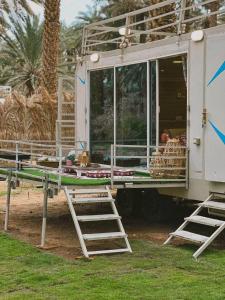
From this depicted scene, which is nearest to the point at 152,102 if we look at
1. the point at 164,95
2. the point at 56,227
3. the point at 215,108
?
the point at 164,95

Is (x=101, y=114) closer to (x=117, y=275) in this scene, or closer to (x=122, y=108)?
(x=122, y=108)

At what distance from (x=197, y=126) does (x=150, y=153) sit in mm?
1210

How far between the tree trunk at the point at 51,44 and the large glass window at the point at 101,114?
27.1ft

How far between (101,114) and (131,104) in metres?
1.06

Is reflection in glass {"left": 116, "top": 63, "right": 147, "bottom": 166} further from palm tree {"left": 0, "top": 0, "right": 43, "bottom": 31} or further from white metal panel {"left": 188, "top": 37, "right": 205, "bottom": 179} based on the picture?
palm tree {"left": 0, "top": 0, "right": 43, "bottom": 31}

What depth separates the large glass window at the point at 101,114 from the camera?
37.6 feet

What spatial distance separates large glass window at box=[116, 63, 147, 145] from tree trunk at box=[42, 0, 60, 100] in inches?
362

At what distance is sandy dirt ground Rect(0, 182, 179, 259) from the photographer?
895 cm

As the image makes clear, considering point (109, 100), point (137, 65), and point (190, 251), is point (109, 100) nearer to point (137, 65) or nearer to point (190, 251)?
point (137, 65)

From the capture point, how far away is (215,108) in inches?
353

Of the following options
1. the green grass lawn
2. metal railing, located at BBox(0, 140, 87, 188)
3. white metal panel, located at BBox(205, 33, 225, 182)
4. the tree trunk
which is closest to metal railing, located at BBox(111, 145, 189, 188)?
white metal panel, located at BBox(205, 33, 225, 182)

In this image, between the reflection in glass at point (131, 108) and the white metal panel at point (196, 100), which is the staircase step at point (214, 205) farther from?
the reflection in glass at point (131, 108)

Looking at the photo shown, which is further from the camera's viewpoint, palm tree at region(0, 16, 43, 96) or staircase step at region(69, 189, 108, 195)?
palm tree at region(0, 16, 43, 96)

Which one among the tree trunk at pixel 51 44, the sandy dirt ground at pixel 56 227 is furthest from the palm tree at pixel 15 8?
the sandy dirt ground at pixel 56 227
